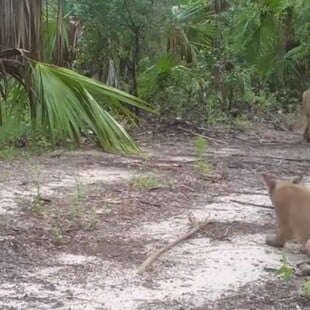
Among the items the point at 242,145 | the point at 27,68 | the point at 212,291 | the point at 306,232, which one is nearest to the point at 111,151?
the point at 27,68

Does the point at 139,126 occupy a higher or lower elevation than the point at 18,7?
lower

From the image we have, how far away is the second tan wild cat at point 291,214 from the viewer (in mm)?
5914

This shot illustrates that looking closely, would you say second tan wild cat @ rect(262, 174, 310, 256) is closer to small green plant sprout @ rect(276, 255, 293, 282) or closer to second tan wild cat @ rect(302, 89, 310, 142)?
small green plant sprout @ rect(276, 255, 293, 282)

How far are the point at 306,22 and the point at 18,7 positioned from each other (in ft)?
25.0

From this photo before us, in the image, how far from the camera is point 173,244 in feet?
19.6

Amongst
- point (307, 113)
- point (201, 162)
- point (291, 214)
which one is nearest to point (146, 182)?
point (201, 162)

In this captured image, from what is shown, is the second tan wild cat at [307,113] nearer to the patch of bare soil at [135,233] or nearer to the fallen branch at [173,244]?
the patch of bare soil at [135,233]

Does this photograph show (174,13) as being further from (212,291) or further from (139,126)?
(212,291)

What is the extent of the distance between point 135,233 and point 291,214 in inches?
45.7

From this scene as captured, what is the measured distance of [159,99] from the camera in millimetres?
14664

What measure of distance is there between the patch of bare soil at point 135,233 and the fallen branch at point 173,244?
0.14 ft

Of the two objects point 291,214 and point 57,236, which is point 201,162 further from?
point 57,236

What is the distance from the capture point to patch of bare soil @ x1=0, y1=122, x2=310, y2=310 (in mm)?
4859

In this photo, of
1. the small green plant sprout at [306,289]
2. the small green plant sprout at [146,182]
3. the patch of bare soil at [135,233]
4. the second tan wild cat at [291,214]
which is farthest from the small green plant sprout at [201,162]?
the small green plant sprout at [306,289]
